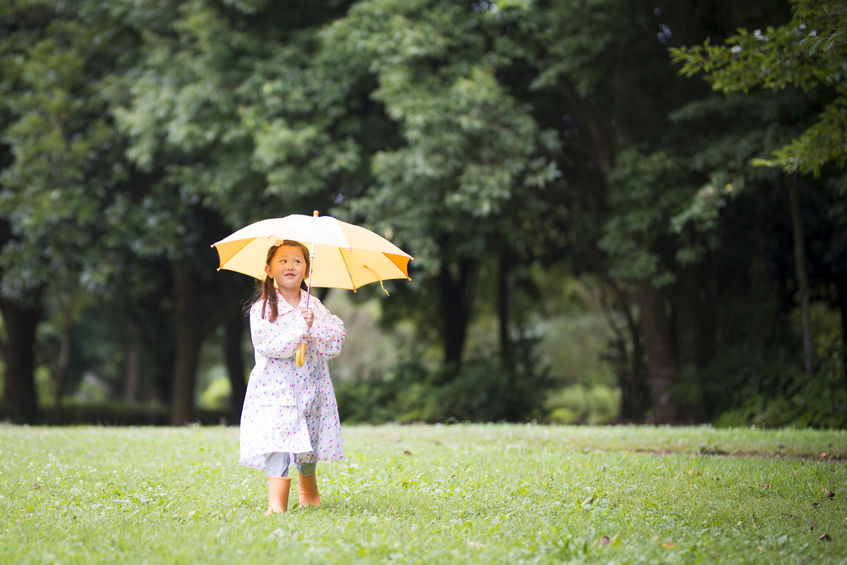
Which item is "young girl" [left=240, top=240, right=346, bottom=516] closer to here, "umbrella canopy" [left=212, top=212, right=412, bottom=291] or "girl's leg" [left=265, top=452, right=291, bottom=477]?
"girl's leg" [left=265, top=452, right=291, bottom=477]

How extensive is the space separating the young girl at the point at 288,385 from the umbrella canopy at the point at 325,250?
0.18 m

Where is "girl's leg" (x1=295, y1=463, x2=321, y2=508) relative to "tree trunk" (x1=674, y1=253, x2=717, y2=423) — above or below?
below

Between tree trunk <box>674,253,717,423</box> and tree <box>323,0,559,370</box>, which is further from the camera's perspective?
tree trunk <box>674,253,717,423</box>

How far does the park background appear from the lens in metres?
13.4

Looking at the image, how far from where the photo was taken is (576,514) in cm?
563

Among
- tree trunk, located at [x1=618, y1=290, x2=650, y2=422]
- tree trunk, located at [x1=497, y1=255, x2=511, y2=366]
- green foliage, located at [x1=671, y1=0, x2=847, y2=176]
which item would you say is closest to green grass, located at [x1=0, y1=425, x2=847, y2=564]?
green foliage, located at [x1=671, y1=0, x2=847, y2=176]

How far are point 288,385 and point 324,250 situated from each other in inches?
44.2

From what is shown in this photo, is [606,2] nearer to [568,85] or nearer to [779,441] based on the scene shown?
[568,85]

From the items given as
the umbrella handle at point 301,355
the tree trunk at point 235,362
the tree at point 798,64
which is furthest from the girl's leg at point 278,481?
the tree trunk at point 235,362

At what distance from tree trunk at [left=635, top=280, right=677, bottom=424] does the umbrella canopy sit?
10.1 m

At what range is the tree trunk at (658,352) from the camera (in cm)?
1538

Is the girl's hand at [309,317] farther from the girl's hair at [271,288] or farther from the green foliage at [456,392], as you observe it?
the green foliage at [456,392]

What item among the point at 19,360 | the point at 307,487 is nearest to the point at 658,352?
the point at 307,487

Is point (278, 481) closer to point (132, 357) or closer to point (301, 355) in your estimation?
point (301, 355)
